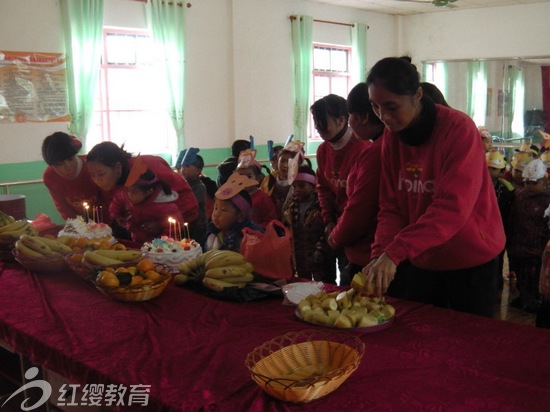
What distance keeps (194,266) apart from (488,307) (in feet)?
3.77

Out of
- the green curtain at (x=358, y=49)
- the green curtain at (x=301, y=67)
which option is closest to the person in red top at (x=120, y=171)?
the green curtain at (x=301, y=67)

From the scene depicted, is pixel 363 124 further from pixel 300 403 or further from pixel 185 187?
pixel 300 403

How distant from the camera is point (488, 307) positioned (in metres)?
2.10

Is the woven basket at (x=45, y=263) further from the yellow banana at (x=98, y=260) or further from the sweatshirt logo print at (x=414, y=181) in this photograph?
the sweatshirt logo print at (x=414, y=181)

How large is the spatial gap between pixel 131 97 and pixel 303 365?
20.0ft

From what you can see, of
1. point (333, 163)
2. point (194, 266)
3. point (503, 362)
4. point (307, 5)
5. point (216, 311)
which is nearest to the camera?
point (503, 362)

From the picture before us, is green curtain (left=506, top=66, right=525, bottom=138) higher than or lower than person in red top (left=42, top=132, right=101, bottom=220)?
higher

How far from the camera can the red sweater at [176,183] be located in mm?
3205

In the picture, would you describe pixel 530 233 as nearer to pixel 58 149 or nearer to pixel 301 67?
pixel 58 149

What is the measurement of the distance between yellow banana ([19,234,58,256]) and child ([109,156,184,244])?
1.61ft

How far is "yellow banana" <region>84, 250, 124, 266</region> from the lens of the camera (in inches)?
96.6

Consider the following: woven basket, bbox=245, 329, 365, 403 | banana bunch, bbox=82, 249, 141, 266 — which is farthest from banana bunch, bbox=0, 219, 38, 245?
woven basket, bbox=245, 329, 365, 403

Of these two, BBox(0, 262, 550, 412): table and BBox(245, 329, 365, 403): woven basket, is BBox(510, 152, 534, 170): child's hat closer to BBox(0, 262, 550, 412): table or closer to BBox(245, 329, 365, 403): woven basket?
BBox(0, 262, 550, 412): table

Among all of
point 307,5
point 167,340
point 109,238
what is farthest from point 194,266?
point 307,5
